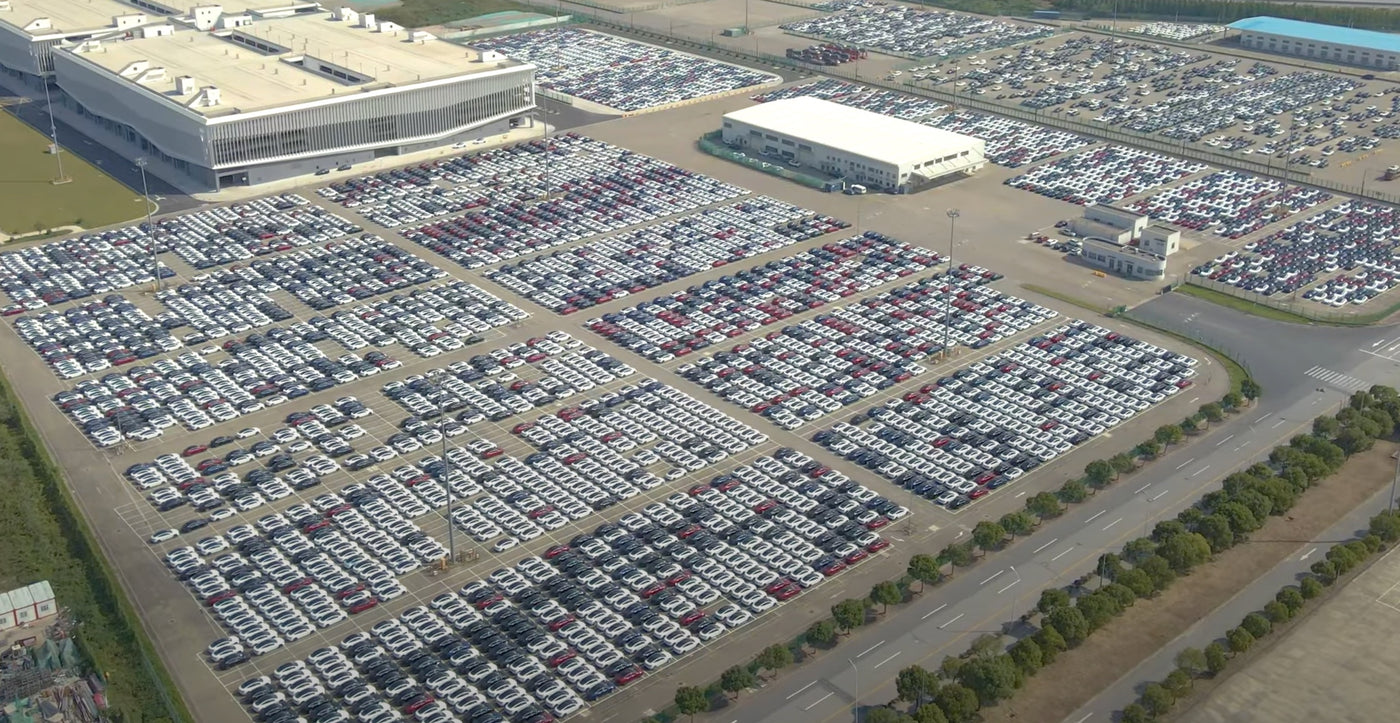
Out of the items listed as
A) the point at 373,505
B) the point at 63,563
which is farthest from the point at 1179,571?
the point at 63,563

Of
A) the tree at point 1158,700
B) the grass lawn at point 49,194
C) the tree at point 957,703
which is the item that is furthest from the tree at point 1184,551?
the grass lawn at point 49,194

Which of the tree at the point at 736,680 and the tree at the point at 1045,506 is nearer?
the tree at the point at 736,680

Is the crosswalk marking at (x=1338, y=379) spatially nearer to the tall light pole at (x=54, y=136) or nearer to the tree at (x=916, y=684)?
the tree at (x=916, y=684)

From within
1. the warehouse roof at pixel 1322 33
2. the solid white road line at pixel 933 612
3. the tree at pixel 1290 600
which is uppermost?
the warehouse roof at pixel 1322 33

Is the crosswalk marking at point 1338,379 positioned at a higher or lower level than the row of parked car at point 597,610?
higher

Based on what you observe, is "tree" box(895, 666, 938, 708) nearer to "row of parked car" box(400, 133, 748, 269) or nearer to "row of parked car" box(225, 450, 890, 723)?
"row of parked car" box(225, 450, 890, 723)

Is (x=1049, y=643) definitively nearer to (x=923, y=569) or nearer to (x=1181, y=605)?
(x=923, y=569)

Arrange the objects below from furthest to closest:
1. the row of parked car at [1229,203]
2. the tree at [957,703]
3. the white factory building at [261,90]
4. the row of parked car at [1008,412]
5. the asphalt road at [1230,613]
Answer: the white factory building at [261,90] < the row of parked car at [1229,203] < the row of parked car at [1008,412] < the asphalt road at [1230,613] < the tree at [957,703]

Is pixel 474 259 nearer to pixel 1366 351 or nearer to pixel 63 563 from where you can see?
pixel 63 563
